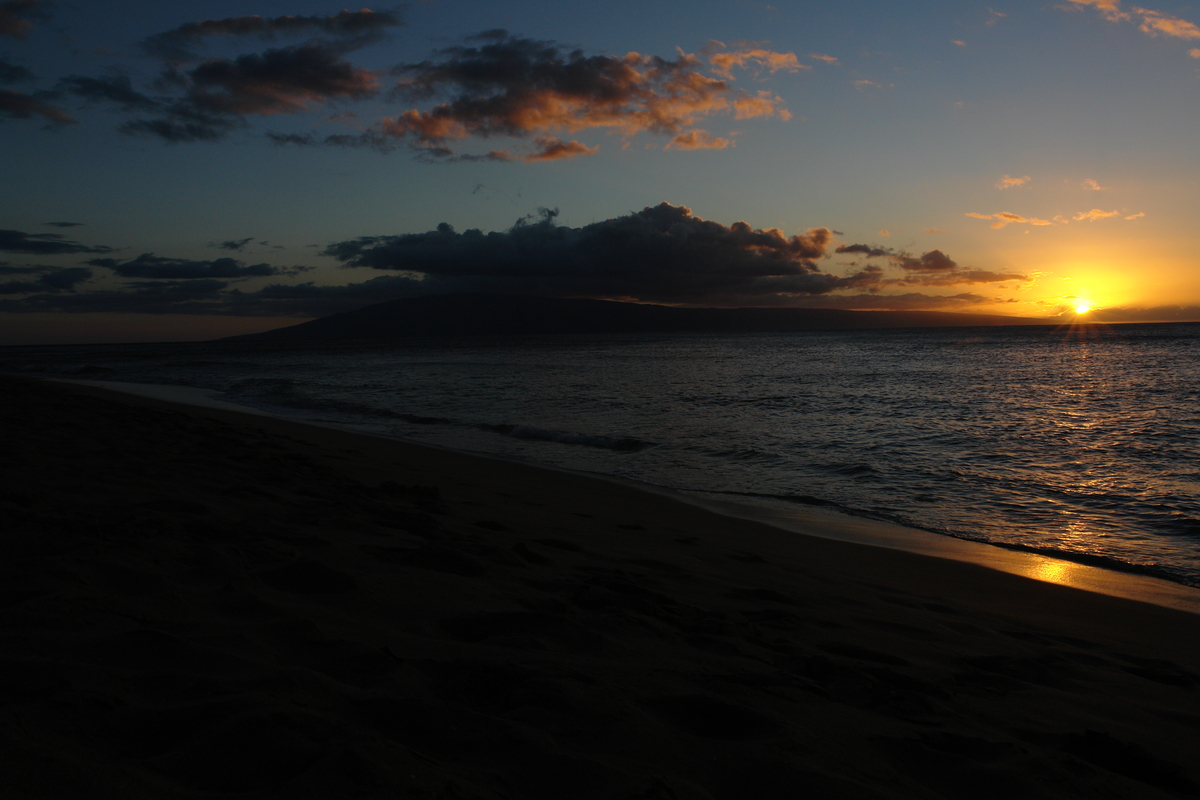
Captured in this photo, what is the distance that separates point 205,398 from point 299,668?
83.3 feet

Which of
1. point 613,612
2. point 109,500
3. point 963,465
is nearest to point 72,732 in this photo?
point 613,612

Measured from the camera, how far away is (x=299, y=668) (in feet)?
8.05

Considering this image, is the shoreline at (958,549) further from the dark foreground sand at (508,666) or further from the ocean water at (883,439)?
the dark foreground sand at (508,666)

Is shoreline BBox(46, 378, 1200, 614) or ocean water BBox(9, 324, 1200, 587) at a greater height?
ocean water BBox(9, 324, 1200, 587)

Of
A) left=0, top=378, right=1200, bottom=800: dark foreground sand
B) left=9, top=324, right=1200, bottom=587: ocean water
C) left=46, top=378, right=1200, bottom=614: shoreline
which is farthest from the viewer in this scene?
left=9, top=324, right=1200, bottom=587: ocean water

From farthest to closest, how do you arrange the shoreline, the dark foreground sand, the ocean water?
the ocean water
the shoreline
the dark foreground sand

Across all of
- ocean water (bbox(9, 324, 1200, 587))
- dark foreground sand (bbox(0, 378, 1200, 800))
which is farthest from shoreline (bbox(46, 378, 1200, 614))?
dark foreground sand (bbox(0, 378, 1200, 800))

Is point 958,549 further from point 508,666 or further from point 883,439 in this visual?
point 883,439

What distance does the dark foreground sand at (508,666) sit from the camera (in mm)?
1976

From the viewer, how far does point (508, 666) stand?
2.72 metres

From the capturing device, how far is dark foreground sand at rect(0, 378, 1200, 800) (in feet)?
6.48

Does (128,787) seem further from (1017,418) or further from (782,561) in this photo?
(1017,418)

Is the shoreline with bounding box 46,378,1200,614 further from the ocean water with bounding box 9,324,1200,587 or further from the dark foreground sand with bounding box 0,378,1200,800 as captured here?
the dark foreground sand with bounding box 0,378,1200,800

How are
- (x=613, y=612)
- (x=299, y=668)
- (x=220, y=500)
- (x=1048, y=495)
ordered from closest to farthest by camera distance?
(x=299, y=668) < (x=613, y=612) < (x=220, y=500) < (x=1048, y=495)
